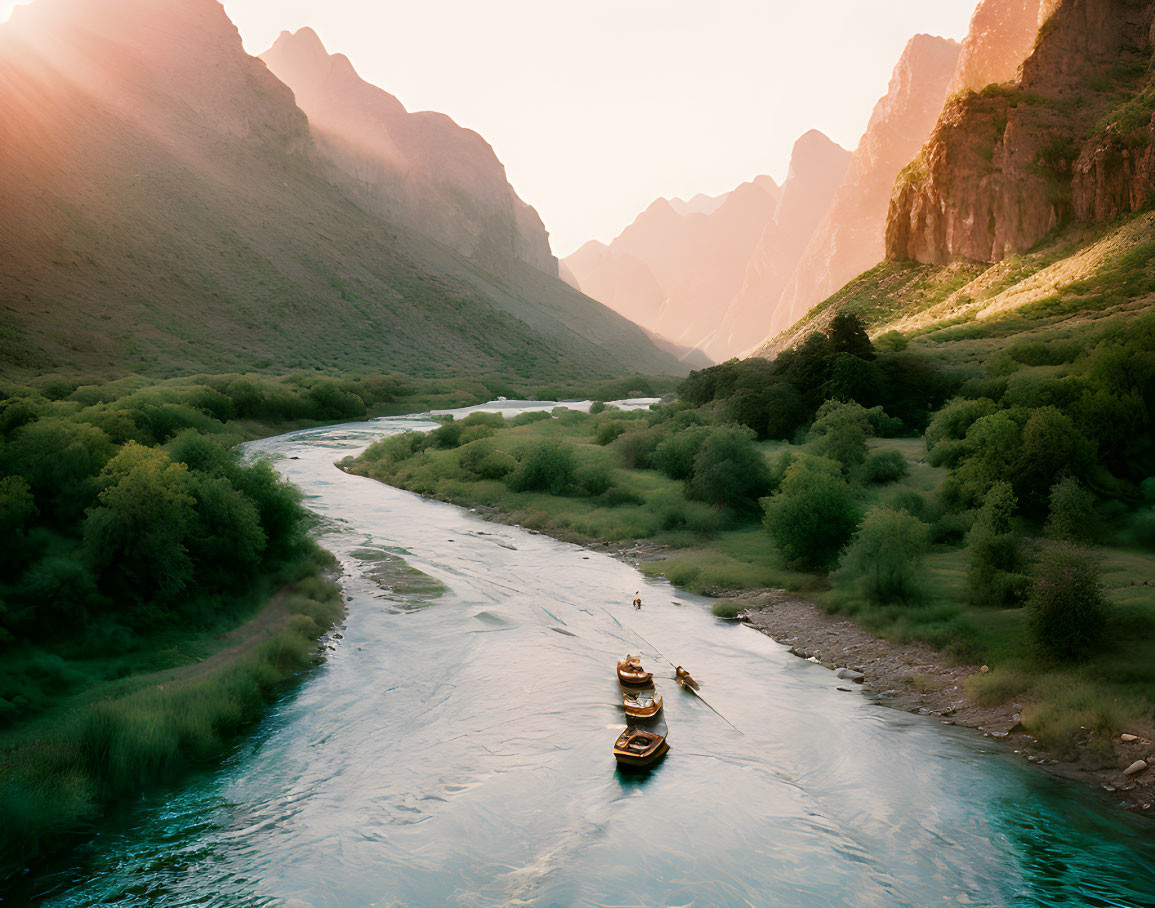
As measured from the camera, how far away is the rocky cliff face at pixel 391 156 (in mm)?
166500

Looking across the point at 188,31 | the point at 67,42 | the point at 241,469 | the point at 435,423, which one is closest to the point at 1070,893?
the point at 241,469

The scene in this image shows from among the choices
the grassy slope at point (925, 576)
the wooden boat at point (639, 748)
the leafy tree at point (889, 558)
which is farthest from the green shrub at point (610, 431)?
the wooden boat at point (639, 748)

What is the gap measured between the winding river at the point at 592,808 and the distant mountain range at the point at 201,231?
60.0 meters

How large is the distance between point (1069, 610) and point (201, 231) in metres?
111

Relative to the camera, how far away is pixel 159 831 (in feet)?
39.3

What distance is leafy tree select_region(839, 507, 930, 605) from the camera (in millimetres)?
21078

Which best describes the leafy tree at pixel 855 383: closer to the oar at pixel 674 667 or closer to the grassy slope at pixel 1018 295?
the grassy slope at pixel 1018 295

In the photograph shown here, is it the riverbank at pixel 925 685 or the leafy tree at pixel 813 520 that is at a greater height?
the leafy tree at pixel 813 520

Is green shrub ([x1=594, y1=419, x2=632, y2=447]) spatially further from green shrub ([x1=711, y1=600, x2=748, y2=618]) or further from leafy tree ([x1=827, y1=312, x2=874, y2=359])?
green shrub ([x1=711, y1=600, x2=748, y2=618])

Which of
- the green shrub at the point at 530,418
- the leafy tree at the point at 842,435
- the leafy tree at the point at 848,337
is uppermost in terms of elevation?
the leafy tree at the point at 848,337

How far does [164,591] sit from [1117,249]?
6230 cm

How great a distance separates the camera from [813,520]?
25.0 meters

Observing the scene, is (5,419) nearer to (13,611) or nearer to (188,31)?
(13,611)

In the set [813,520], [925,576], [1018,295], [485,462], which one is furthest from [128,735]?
[1018,295]
